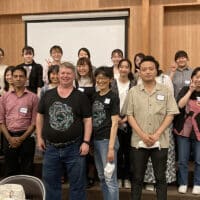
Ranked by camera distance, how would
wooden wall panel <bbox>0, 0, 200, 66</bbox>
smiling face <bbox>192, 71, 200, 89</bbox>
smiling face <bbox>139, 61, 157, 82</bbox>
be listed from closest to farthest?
smiling face <bbox>139, 61, 157, 82</bbox> → smiling face <bbox>192, 71, 200, 89</bbox> → wooden wall panel <bbox>0, 0, 200, 66</bbox>

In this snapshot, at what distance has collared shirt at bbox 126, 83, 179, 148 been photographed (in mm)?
2965

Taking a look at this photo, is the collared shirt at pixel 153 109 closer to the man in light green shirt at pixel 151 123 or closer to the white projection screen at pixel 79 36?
the man in light green shirt at pixel 151 123

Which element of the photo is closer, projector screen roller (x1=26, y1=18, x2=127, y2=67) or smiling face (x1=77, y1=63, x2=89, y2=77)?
smiling face (x1=77, y1=63, x2=89, y2=77)

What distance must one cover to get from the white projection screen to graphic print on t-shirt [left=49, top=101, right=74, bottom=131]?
303cm

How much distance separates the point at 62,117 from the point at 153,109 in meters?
0.74

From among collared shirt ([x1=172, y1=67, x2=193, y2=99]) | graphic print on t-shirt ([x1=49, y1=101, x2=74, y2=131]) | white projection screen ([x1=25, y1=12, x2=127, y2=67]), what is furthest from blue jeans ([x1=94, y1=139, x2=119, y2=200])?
white projection screen ([x1=25, y1=12, x2=127, y2=67])

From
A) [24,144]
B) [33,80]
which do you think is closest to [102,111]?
[24,144]

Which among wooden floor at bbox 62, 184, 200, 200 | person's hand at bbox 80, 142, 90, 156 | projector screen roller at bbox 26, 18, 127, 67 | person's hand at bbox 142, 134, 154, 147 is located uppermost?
projector screen roller at bbox 26, 18, 127, 67

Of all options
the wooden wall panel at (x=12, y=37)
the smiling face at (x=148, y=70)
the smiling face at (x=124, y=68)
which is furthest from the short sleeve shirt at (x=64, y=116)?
the wooden wall panel at (x=12, y=37)

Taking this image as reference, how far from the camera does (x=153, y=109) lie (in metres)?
2.96

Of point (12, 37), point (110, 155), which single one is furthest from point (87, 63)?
point (12, 37)

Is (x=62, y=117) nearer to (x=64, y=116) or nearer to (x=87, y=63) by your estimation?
(x=64, y=116)

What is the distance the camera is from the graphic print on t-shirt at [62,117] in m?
2.84

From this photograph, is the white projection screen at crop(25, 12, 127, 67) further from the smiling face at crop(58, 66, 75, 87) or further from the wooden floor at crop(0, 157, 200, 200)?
the smiling face at crop(58, 66, 75, 87)
